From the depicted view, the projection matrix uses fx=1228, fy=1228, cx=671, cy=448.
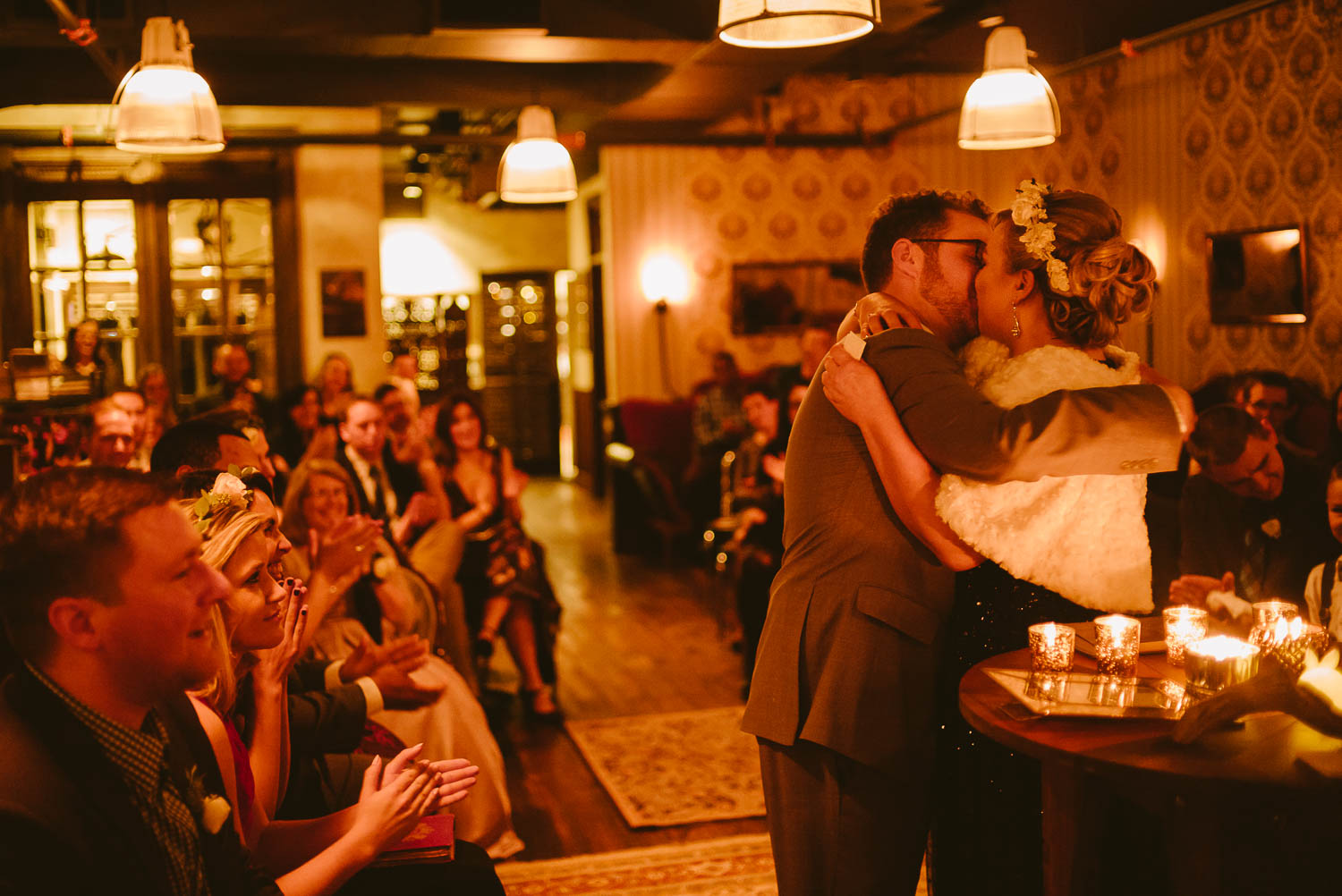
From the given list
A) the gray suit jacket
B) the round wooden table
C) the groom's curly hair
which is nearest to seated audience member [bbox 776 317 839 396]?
the groom's curly hair

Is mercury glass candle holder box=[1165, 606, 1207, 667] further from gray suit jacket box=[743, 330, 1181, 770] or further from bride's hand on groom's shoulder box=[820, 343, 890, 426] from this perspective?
bride's hand on groom's shoulder box=[820, 343, 890, 426]

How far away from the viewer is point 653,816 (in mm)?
3963

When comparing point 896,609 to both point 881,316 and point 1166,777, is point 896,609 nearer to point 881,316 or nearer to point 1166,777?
point 881,316

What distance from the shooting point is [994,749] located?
6.61ft

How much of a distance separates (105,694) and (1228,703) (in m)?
1.28

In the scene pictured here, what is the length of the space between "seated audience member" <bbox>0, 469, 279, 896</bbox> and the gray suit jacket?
2.99 ft

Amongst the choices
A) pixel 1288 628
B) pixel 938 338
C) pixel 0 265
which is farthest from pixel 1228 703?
pixel 0 265

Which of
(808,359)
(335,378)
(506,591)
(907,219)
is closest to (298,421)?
(335,378)

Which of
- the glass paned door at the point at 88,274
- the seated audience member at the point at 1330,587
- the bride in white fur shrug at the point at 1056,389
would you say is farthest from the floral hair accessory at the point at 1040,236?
the glass paned door at the point at 88,274

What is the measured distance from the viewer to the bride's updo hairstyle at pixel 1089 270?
1.82 m

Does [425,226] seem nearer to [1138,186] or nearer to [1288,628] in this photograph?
[1138,186]

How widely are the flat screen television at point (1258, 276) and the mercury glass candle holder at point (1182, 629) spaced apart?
5.78 m

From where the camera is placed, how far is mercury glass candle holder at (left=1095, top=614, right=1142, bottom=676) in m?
Result: 1.76

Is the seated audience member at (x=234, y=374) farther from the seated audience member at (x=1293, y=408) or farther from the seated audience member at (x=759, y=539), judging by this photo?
the seated audience member at (x=1293, y=408)
